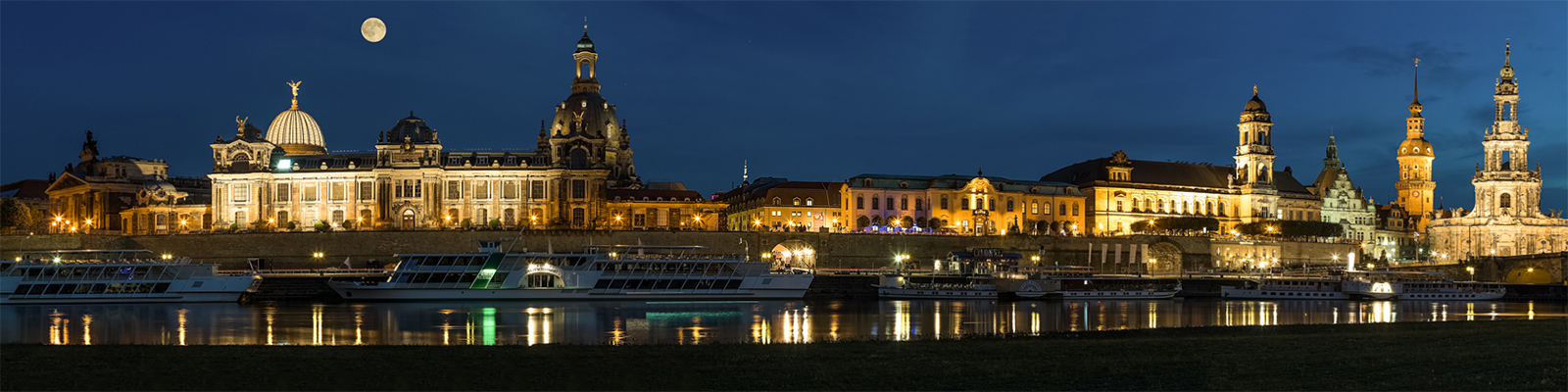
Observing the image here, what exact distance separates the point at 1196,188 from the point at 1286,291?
191ft

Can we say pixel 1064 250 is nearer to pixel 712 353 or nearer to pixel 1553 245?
pixel 1553 245

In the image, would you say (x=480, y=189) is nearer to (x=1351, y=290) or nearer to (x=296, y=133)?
(x=296, y=133)

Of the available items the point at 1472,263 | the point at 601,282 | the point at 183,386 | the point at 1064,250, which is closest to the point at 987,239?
the point at 1064,250

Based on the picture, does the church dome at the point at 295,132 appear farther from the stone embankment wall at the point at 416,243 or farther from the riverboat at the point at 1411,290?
the riverboat at the point at 1411,290

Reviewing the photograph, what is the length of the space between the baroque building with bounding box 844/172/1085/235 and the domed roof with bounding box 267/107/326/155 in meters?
51.7

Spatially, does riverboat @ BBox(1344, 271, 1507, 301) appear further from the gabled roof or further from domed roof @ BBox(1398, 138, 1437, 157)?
domed roof @ BBox(1398, 138, 1437, 157)

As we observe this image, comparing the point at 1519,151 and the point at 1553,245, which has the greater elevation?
the point at 1519,151

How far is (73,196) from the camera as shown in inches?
4715

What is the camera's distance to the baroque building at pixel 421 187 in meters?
105

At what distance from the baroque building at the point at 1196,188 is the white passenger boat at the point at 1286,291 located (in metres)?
47.8

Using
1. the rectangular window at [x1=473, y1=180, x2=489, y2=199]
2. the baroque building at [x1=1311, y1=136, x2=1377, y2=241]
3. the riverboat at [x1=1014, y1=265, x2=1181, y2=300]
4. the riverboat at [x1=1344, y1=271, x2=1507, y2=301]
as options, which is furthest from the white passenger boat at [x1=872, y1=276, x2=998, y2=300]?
the baroque building at [x1=1311, y1=136, x2=1377, y2=241]

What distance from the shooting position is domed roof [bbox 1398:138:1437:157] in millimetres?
153625

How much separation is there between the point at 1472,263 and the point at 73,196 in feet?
400

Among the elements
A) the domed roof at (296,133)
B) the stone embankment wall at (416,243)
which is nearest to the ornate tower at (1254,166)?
the stone embankment wall at (416,243)
